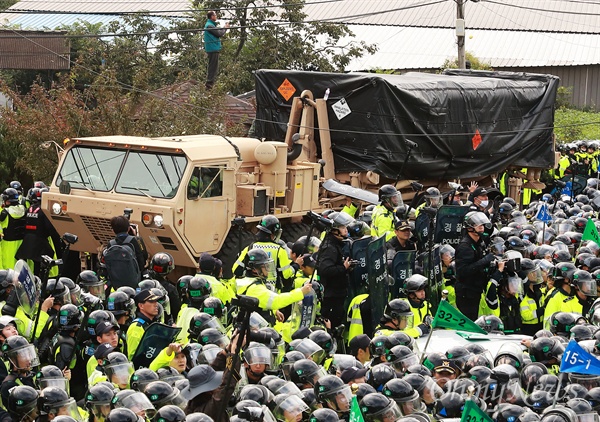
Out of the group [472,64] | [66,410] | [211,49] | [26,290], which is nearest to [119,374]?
[66,410]

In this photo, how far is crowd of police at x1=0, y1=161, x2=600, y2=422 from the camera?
7.95 meters

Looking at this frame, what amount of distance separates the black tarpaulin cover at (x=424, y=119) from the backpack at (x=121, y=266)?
656 cm

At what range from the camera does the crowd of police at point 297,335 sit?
313 inches

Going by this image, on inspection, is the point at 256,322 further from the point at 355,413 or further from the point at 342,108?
the point at 342,108

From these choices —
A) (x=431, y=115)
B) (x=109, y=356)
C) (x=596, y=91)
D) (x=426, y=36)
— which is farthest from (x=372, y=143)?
(x=426, y=36)

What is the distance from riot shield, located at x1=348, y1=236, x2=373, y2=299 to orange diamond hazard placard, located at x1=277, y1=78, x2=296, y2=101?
7.14 metres

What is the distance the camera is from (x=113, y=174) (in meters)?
15.6

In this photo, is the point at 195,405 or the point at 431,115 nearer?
the point at 195,405

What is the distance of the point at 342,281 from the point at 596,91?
36.3m

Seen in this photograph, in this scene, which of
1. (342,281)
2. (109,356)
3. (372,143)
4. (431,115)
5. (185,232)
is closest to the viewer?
(109,356)

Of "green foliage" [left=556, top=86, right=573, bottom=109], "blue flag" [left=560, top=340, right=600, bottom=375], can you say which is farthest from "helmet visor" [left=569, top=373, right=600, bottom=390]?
"green foliage" [left=556, top=86, right=573, bottom=109]

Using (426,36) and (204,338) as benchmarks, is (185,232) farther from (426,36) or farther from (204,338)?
(426,36)

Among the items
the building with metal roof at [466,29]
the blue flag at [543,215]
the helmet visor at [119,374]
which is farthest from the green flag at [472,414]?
the building with metal roof at [466,29]

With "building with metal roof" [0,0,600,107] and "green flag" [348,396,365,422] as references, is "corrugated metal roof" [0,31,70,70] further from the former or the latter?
"green flag" [348,396,365,422]
